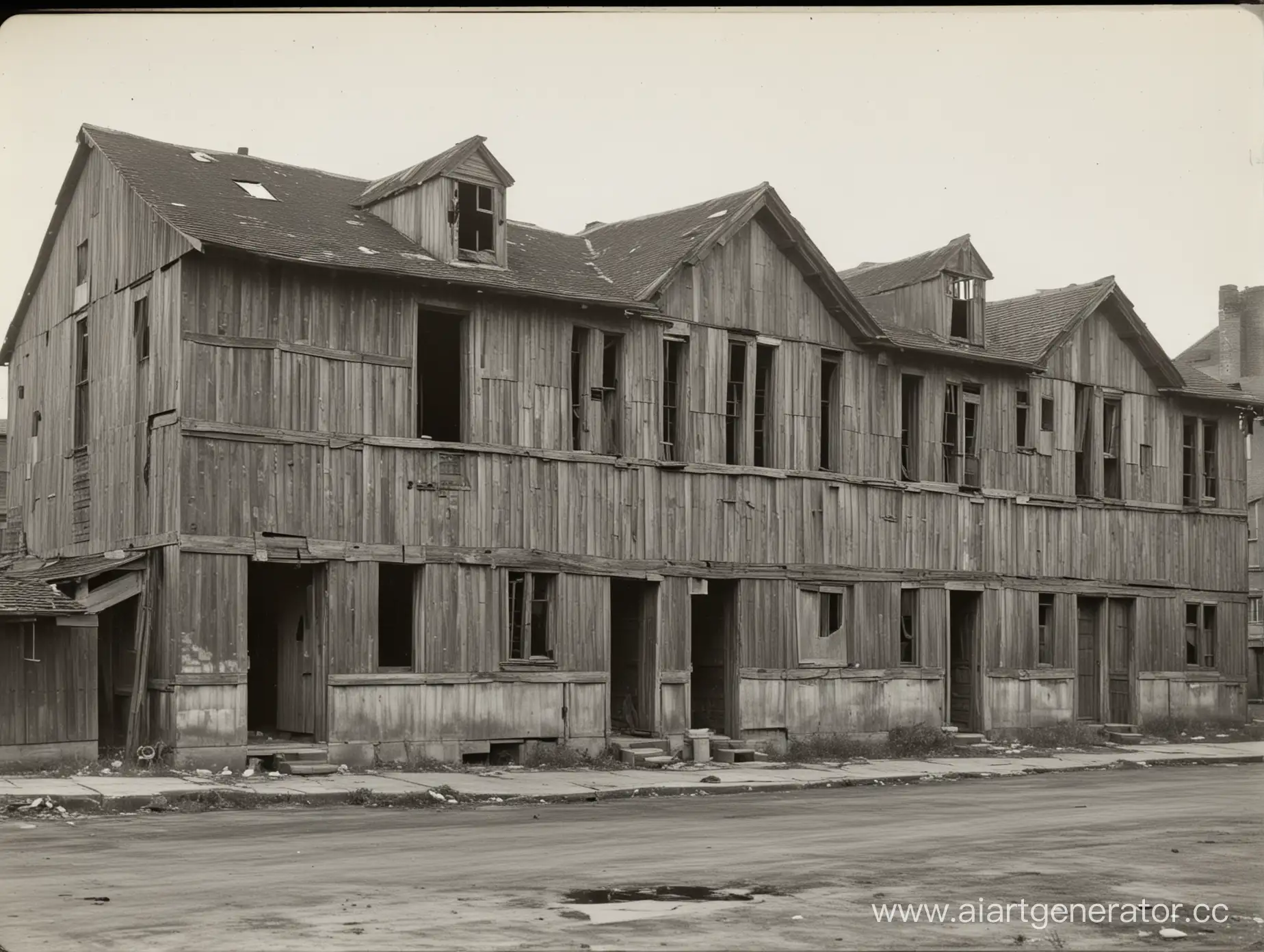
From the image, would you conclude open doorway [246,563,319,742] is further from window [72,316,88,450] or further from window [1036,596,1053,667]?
window [1036,596,1053,667]

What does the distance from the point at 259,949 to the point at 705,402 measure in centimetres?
1958

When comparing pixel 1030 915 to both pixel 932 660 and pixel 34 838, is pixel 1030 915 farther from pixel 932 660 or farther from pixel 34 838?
pixel 932 660

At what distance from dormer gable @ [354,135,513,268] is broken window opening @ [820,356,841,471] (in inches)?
295

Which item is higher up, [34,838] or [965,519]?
[965,519]

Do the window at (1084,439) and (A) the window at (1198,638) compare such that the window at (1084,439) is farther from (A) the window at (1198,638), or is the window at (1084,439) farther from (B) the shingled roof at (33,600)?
(B) the shingled roof at (33,600)

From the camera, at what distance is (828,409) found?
1243 inches

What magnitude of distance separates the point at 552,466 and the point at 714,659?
5.54 m

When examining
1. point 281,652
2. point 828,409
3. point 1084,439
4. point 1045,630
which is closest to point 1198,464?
point 1084,439

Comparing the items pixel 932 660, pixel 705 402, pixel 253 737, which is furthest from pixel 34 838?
pixel 932 660

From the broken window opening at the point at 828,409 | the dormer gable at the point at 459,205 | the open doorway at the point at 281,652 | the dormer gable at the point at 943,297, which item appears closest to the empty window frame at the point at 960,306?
the dormer gable at the point at 943,297

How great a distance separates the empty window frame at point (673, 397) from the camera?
28.9 meters

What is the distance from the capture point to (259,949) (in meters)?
10.6

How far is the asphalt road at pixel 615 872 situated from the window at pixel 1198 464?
59.5 feet

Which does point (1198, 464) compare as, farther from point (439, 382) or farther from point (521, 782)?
point (521, 782)
